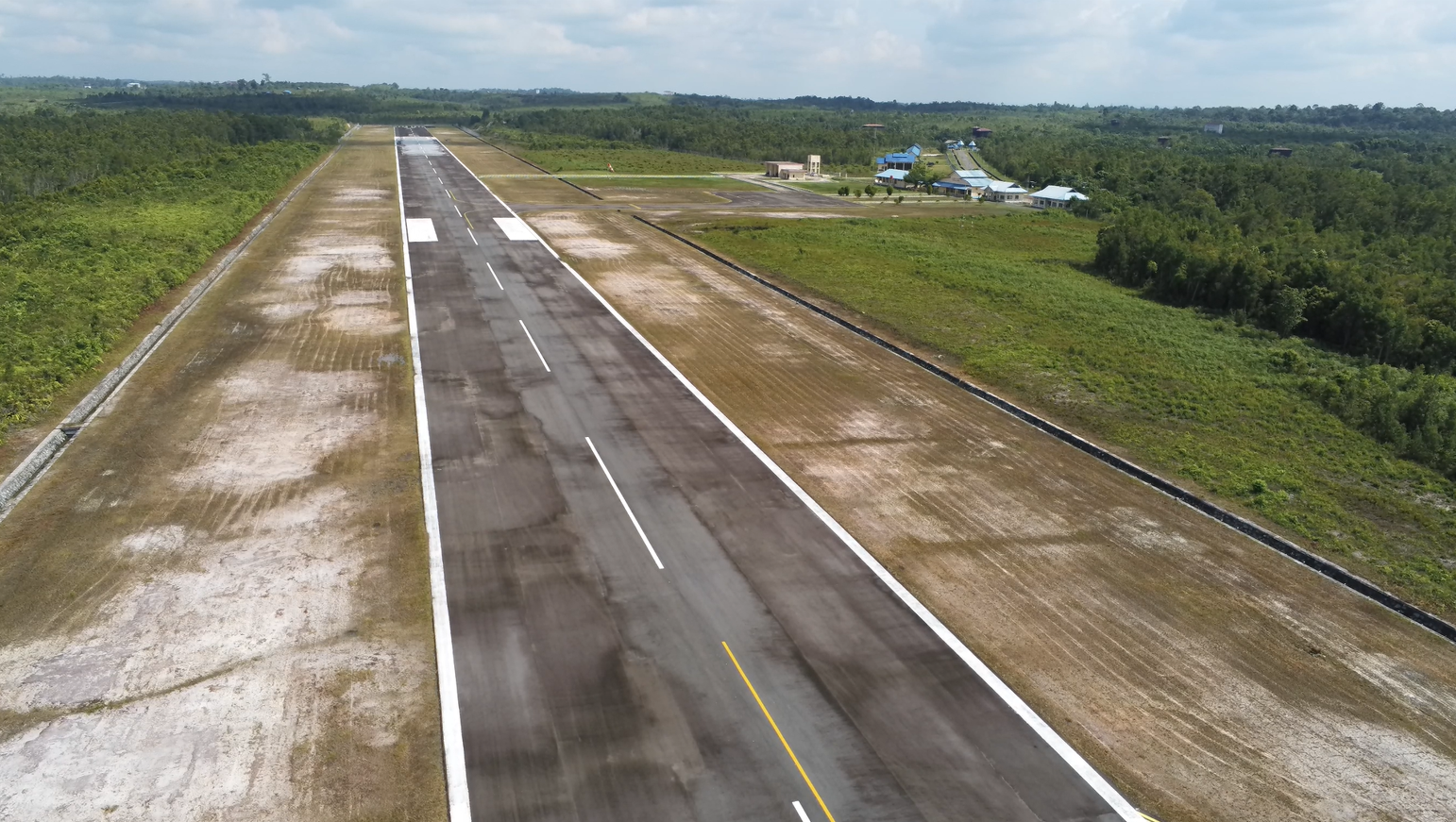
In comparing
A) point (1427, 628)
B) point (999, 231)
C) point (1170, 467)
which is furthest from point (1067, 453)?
point (999, 231)

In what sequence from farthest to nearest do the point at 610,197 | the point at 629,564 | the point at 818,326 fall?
the point at 610,197 < the point at 818,326 < the point at 629,564

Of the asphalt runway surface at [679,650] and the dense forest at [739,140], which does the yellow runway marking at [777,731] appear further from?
the dense forest at [739,140]

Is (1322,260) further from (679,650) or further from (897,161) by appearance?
(897,161)

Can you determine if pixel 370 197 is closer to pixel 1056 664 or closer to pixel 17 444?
pixel 17 444

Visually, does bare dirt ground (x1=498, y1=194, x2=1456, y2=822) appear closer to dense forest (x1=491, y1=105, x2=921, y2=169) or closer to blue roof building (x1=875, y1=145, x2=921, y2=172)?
blue roof building (x1=875, y1=145, x2=921, y2=172)

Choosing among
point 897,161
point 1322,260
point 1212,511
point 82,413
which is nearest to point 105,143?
point 82,413

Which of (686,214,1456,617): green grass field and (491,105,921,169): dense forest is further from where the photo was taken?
(491,105,921,169): dense forest

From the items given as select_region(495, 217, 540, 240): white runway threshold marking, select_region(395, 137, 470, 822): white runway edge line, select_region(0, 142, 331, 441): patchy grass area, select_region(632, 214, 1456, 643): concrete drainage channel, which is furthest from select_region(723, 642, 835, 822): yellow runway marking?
select_region(495, 217, 540, 240): white runway threshold marking
